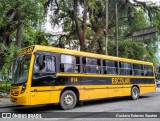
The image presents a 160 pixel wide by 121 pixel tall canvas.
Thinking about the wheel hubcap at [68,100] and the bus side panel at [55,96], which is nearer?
the bus side panel at [55,96]

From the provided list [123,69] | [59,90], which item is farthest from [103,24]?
[59,90]

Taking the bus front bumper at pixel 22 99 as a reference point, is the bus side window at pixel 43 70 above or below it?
above

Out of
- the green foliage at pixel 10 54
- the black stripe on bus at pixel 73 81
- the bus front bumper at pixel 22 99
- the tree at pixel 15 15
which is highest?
the tree at pixel 15 15

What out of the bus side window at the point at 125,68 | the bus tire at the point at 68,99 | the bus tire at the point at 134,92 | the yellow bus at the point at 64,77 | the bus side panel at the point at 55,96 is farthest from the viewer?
the bus tire at the point at 134,92

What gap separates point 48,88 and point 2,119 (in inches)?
95.6

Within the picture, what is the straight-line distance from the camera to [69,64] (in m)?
12.2

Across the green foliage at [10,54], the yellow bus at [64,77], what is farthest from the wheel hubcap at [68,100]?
the green foliage at [10,54]

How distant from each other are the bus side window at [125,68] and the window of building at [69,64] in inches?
153

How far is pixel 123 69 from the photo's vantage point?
15680 millimetres

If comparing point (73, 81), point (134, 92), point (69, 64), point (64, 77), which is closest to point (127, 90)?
point (134, 92)

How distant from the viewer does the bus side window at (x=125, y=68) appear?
1551 centimetres

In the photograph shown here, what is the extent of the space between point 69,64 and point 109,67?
3208 mm

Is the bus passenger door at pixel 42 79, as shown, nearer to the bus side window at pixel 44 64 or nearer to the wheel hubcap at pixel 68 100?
the bus side window at pixel 44 64

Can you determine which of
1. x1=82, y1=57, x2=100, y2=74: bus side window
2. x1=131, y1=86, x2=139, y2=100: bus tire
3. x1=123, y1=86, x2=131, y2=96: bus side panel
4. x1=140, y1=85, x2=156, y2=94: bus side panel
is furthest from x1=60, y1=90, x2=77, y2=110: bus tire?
x1=140, y1=85, x2=156, y2=94: bus side panel
